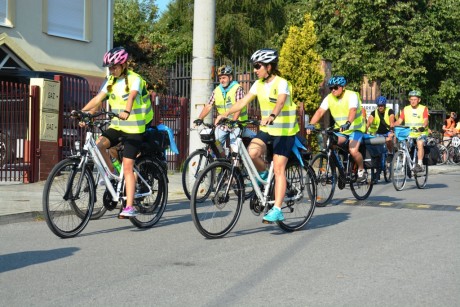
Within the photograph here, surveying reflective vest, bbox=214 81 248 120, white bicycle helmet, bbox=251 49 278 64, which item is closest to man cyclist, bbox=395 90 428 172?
reflective vest, bbox=214 81 248 120

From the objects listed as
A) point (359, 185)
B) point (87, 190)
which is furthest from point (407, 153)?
point (87, 190)

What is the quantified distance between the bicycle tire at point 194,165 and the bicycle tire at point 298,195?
2.46m

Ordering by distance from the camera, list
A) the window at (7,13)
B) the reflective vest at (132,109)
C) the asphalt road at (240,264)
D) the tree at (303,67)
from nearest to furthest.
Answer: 1. the asphalt road at (240,264)
2. the reflective vest at (132,109)
3. the window at (7,13)
4. the tree at (303,67)

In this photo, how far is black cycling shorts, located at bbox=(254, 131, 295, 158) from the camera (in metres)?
7.90

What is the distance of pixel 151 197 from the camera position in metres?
8.38

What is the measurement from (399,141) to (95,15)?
43.3ft

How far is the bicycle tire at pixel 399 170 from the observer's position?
13531mm

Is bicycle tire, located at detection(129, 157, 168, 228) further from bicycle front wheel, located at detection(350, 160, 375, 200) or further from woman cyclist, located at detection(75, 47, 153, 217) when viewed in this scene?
bicycle front wheel, located at detection(350, 160, 375, 200)

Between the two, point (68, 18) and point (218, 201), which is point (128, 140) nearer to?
point (218, 201)

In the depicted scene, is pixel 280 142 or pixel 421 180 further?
pixel 421 180

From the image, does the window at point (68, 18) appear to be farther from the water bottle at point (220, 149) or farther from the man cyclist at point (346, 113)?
the man cyclist at point (346, 113)

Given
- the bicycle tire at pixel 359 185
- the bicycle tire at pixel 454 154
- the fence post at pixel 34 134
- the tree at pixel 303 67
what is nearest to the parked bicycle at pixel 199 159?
the bicycle tire at pixel 359 185

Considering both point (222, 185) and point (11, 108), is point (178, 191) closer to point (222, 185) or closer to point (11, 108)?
point (11, 108)

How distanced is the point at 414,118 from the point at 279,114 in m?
7.00
